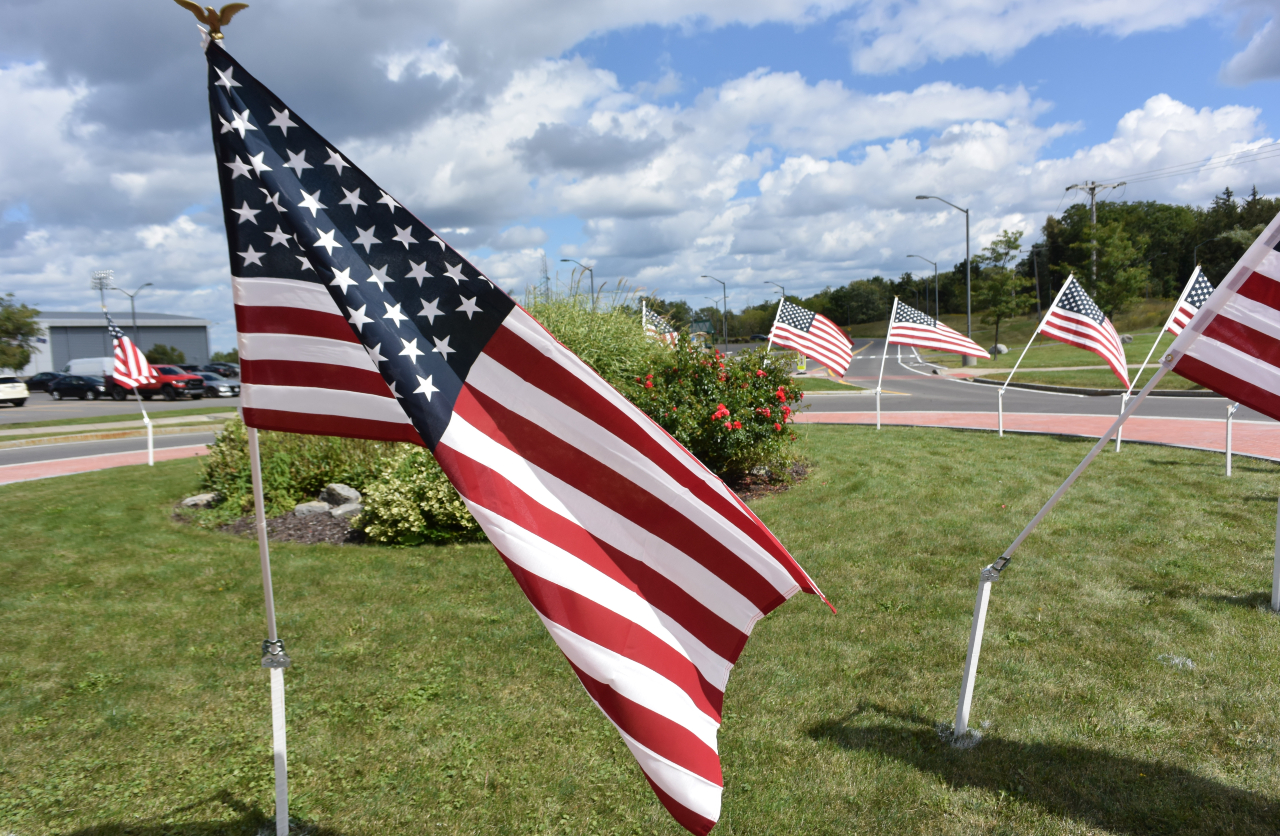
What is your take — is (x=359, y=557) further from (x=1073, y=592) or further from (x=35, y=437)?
(x=35, y=437)

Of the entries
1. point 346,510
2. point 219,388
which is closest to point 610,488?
point 346,510

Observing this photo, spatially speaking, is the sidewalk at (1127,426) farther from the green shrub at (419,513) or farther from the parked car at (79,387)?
the parked car at (79,387)

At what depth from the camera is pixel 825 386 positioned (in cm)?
3195

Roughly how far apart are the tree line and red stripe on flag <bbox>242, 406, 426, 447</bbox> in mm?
8540

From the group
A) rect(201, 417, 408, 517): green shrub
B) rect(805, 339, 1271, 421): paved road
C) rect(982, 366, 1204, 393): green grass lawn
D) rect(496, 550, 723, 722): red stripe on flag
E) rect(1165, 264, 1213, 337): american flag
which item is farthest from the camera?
rect(982, 366, 1204, 393): green grass lawn

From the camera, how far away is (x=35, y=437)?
21688 mm

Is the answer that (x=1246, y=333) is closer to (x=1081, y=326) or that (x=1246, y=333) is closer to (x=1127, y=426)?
(x=1081, y=326)

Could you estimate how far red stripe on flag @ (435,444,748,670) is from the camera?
237 centimetres

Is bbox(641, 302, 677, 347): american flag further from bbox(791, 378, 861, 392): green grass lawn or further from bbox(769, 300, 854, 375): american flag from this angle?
bbox(791, 378, 861, 392): green grass lawn

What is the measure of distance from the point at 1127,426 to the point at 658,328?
9.72m

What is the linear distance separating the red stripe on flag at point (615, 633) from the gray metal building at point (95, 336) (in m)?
106

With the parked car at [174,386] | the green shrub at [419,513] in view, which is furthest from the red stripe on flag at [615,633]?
the parked car at [174,386]

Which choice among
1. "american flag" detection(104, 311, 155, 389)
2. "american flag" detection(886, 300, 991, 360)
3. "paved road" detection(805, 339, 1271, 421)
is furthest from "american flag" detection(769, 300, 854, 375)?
"american flag" detection(104, 311, 155, 389)

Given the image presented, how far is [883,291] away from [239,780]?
4799 inches
